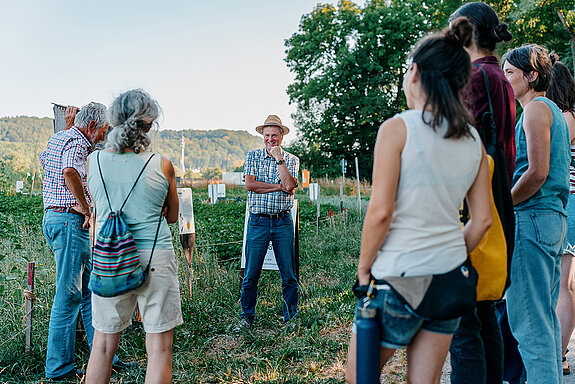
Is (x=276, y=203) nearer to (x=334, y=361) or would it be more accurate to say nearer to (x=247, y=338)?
(x=247, y=338)

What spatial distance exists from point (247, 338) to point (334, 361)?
0.97m

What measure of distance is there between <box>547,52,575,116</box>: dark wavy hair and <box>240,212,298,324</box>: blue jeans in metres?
2.80

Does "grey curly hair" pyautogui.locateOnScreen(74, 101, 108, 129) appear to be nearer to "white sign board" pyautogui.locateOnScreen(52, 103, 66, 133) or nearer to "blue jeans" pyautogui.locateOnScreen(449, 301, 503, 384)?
"white sign board" pyautogui.locateOnScreen(52, 103, 66, 133)

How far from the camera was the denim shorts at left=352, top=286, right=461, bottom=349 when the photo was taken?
1726 millimetres

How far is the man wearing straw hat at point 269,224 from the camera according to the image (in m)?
4.80

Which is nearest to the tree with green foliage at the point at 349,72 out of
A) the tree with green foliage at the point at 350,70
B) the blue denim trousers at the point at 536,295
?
the tree with green foliage at the point at 350,70

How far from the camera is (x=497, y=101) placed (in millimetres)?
2285

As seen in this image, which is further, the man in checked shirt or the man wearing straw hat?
the man wearing straw hat

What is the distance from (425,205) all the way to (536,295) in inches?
49.8

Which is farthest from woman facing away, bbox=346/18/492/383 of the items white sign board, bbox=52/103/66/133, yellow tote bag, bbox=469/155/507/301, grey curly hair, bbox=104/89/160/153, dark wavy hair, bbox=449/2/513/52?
white sign board, bbox=52/103/66/133

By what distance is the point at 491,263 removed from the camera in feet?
6.59

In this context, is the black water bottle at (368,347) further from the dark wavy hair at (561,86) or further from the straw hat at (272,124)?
the straw hat at (272,124)

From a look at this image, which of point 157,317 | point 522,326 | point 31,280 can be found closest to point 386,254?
point 522,326

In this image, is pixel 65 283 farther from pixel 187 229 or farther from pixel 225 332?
pixel 187 229
